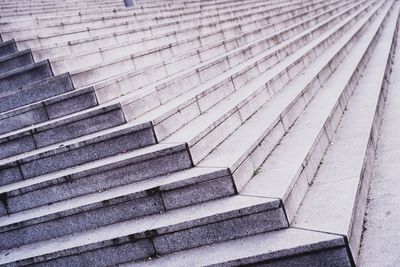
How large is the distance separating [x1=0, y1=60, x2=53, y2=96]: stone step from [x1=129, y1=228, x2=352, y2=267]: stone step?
9.39 ft

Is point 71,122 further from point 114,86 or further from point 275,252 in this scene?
point 275,252

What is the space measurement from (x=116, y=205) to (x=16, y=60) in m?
2.85

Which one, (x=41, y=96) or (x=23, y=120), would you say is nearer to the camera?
(x=23, y=120)

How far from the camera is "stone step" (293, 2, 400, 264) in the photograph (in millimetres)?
2778

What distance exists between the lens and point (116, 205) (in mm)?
3383

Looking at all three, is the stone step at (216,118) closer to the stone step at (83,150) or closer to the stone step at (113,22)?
the stone step at (83,150)

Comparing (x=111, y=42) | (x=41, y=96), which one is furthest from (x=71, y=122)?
(x=111, y=42)

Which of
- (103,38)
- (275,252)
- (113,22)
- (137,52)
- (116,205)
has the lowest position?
(275,252)

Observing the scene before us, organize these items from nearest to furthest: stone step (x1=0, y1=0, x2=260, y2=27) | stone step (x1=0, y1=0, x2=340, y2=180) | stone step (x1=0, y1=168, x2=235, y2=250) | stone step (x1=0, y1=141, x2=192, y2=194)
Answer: stone step (x1=0, y1=168, x2=235, y2=250)
stone step (x1=0, y1=141, x2=192, y2=194)
stone step (x1=0, y1=0, x2=340, y2=180)
stone step (x1=0, y1=0, x2=260, y2=27)

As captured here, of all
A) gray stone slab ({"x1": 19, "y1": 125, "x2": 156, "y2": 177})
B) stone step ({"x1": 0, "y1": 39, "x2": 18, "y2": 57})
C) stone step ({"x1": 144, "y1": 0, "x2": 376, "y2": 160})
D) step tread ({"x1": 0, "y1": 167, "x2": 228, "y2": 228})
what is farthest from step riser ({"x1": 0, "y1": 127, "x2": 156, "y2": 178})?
stone step ({"x1": 0, "y1": 39, "x2": 18, "y2": 57})

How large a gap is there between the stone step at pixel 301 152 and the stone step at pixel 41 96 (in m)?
2.11

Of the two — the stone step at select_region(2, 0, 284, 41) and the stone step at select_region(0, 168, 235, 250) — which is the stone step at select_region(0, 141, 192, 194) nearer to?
the stone step at select_region(0, 168, 235, 250)

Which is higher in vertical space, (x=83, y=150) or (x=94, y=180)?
(x=83, y=150)

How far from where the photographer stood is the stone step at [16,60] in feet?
16.2
